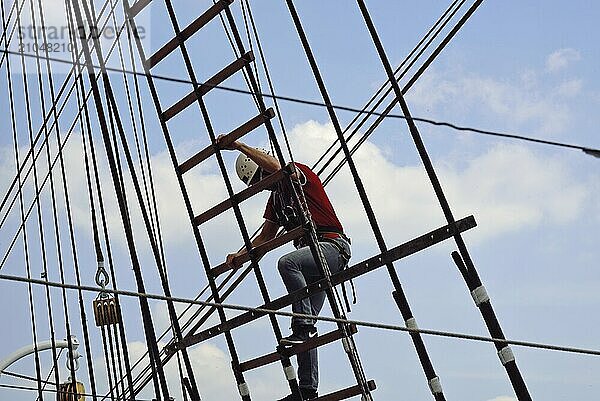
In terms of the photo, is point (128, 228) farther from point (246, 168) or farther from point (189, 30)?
point (189, 30)

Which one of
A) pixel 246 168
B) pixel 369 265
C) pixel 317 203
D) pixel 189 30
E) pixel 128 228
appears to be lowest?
pixel 369 265

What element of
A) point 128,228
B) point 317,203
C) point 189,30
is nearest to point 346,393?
point 317,203

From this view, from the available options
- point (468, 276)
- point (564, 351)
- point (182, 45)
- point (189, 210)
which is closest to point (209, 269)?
point (189, 210)

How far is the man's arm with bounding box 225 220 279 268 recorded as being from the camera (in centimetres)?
516

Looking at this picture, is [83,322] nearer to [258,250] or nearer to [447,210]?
[258,250]

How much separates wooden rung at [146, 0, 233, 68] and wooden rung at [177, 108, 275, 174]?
71cm

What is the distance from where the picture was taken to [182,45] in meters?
5.64

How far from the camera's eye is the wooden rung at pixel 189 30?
215 inches

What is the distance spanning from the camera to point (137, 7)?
595 cm

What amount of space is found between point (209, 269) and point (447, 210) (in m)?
1.54

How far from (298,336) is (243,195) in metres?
0.78

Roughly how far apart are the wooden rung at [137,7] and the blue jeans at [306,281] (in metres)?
2.01

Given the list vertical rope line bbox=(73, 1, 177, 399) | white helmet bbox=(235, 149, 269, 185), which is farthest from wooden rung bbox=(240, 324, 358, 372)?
white helmet bbox=(235, 149, 269, 185)

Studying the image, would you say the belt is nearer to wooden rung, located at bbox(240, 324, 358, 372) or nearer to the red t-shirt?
the red t-shirt
